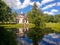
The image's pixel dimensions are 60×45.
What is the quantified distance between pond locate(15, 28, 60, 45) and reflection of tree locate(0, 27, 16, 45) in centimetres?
18

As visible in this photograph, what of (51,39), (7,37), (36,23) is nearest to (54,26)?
(51,39)

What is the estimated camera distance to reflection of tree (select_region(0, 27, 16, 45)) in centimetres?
510

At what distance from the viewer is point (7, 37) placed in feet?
18.4

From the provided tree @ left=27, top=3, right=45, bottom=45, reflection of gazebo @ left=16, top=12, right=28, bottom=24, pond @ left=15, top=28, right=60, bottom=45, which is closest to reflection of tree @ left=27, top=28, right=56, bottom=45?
tree @ left=27, top=3, right=45, bottom=45

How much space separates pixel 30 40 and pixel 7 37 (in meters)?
0.62

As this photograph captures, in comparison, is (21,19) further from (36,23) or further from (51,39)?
(51,39)

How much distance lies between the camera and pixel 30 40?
568 centimetres

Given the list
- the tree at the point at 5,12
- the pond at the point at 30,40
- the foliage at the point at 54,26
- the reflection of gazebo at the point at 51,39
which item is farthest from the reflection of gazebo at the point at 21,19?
the reflection of gazebo at the point at 51,39

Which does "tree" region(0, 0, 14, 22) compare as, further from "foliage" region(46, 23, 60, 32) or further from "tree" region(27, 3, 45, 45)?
"foliage" region(46, 23, 60, 32)

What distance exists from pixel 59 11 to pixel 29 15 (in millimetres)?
904

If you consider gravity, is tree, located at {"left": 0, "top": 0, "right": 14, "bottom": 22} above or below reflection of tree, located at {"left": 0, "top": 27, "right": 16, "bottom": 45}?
above

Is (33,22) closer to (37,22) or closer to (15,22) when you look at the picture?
(37,22)

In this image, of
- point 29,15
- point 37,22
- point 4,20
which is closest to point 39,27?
point 37,22

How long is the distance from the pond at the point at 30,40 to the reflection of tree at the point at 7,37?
0.18 meters
